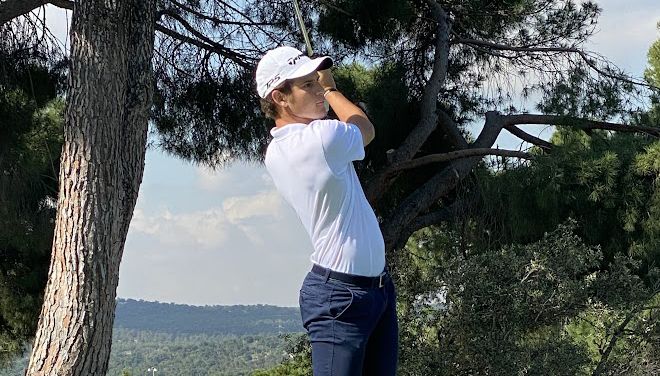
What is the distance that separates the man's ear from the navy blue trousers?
0.38m

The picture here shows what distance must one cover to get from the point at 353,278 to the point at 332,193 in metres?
0.18

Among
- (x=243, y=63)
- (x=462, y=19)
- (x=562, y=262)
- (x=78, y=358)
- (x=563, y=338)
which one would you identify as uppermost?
(x=462, y=19)

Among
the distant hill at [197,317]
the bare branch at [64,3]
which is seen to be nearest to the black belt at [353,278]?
the bare branch at [64,3]

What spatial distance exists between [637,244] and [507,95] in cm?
182

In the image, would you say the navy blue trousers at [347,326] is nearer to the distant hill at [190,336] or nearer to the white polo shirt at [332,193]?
the white polo shirt at [332,193]

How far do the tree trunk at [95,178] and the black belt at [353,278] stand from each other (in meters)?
2.29

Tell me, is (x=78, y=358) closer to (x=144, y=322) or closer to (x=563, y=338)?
(x=563, y=338)

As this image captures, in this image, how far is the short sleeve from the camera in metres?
1.91

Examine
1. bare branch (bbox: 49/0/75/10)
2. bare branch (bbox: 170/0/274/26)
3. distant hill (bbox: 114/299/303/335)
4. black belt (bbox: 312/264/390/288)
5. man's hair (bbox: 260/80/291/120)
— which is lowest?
black belt (bbox: 312/264/390/288)

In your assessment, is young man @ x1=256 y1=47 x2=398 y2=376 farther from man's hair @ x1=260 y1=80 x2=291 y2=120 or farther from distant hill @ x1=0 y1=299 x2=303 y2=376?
distant hill @ x1=0 y1=299 x2=303 y2=376

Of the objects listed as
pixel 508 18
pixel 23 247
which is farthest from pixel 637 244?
pixel 23 247

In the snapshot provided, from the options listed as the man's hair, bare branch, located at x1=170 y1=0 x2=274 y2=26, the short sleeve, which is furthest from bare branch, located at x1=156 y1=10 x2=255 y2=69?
the short sleeve

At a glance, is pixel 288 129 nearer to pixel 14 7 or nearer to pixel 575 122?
pixel 14 7

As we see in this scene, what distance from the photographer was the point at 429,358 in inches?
196
